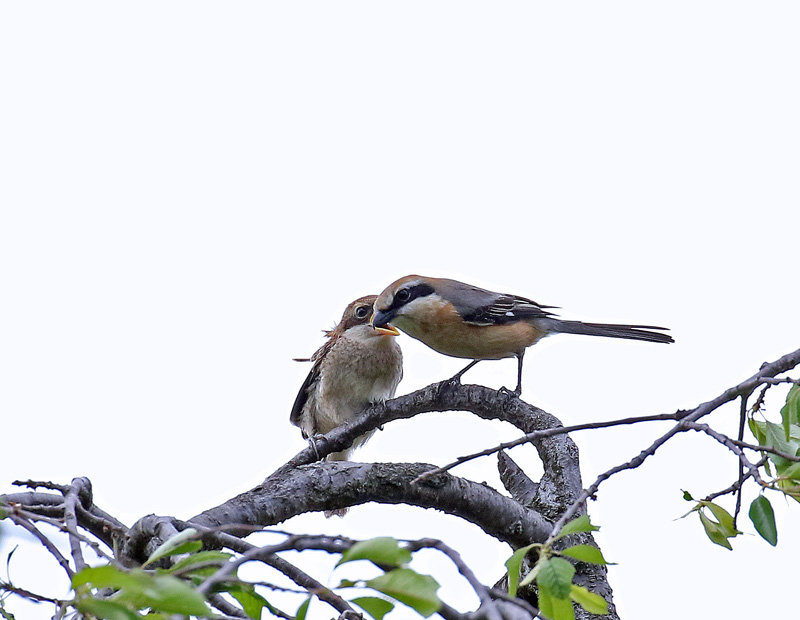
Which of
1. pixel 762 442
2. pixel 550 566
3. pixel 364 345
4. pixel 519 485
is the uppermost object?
pixel 364 345

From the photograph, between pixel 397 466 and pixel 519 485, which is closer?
pixel 397 466

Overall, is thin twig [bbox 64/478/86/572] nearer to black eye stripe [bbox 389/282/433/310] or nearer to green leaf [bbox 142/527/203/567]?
green leaf [bbox 142/527/203/567]

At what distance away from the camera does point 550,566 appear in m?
1.46

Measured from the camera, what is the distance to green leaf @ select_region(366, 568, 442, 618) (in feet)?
3.93

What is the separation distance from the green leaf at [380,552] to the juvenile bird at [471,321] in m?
4.22

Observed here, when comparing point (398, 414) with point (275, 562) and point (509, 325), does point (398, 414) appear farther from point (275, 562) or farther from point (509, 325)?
point (275, 562)

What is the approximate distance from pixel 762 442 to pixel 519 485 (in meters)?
1.79

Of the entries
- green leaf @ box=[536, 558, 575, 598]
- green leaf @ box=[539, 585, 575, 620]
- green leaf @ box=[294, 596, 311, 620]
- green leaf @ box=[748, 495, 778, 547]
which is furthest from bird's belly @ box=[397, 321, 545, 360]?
green leaf @ box=[294, 596, 311, 620]

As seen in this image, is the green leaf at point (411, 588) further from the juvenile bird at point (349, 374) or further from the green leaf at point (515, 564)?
the juvenile bird at point (349, 374)

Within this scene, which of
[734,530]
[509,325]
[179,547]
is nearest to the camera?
[179,547]

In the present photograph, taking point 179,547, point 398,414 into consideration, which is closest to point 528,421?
point 398,414

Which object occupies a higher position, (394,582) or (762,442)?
(762,442)

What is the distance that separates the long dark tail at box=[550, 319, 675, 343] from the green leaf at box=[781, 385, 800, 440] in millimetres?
2992

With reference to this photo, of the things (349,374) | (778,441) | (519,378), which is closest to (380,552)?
(778,441)
